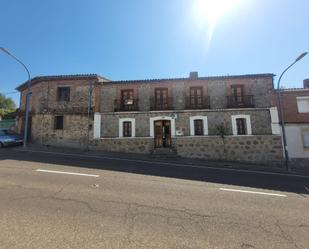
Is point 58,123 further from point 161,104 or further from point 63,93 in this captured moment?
point 161,104

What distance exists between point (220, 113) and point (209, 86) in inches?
99.8

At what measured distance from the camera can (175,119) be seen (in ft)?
61.3

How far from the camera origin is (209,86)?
19078 millimetres

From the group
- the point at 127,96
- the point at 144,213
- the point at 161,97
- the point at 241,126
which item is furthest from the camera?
the point at 127,96

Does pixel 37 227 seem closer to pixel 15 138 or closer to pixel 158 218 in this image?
pixel 158 218

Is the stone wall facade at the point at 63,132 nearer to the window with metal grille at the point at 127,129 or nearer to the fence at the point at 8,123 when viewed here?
the window with metal grille at the point at 127,129

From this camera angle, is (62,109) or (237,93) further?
(62,109)

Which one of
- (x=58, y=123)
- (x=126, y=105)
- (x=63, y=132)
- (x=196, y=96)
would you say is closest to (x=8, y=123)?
(x=58, y=123)

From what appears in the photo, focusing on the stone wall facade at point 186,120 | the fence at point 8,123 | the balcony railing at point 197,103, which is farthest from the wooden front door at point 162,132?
the fence at point 8,123

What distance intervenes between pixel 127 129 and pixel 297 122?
1424 centimetres

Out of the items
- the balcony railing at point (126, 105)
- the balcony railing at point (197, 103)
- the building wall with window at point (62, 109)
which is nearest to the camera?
the balcony railing at point (197, 103)

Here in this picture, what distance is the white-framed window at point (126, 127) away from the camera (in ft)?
62.1

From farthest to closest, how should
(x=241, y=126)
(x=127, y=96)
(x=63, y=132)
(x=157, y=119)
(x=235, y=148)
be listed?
(x=63, y=132) → (x=127, y=96) → (x=157, y=119) → (x=241, y=126) → (x=235, y=148)

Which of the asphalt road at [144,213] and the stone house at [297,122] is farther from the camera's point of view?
the stone house at [297,122]
